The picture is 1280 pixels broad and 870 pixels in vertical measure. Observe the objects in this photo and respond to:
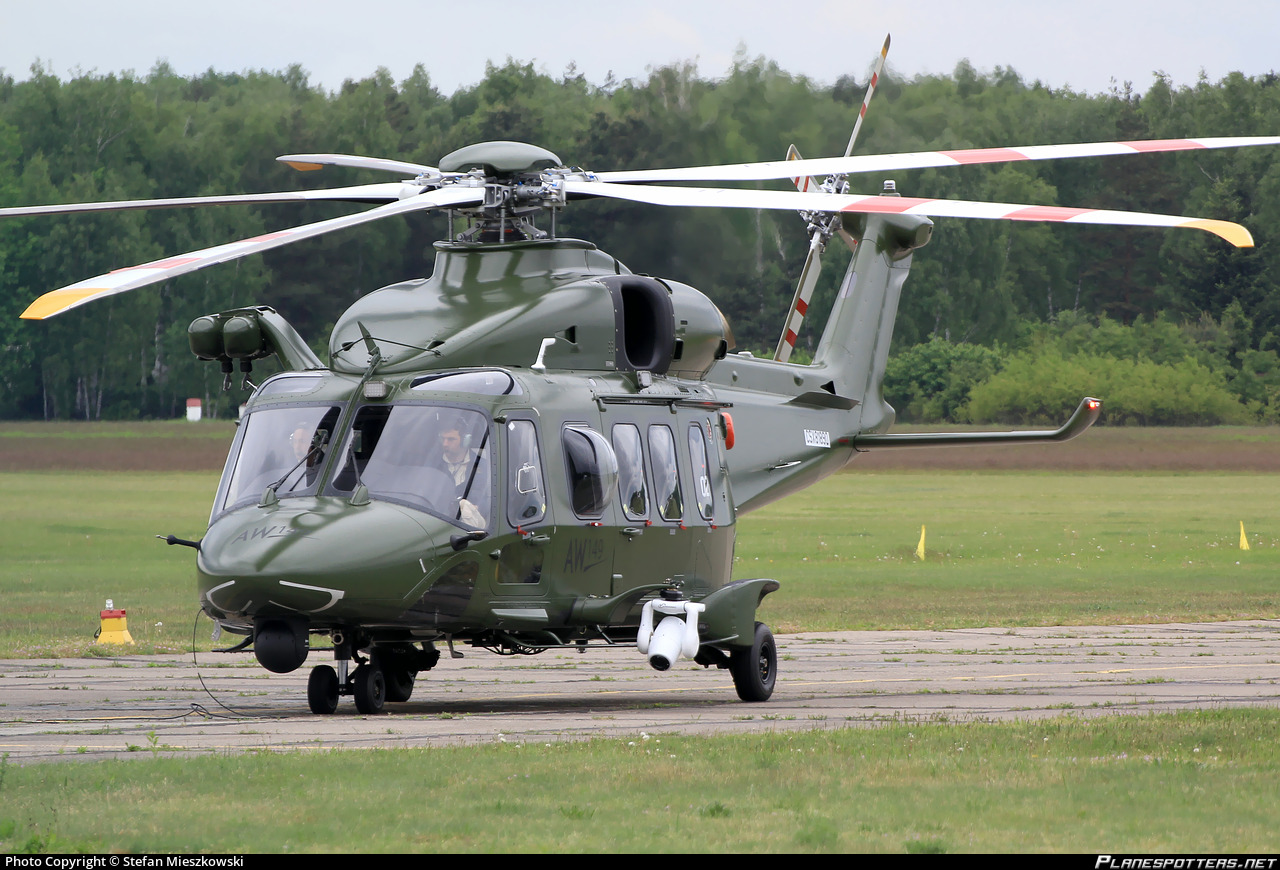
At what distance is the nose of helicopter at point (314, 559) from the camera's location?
11.6m

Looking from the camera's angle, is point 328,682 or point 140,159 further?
point 140,159

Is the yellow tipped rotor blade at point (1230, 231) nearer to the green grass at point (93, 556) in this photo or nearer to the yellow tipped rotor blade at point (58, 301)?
the yellow tipped rotor blade at point (58, 301)

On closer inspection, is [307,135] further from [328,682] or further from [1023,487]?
[328,682]

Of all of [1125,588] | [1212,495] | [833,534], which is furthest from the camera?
[1212,495]

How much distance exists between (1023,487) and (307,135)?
102ft

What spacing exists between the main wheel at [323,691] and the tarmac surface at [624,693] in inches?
4.2

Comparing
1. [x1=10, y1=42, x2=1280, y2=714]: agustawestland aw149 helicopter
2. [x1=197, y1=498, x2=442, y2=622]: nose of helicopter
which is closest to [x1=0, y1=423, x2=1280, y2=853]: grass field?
[x1=197, y1=498, x2=442, y2=622]: nose of helicopter

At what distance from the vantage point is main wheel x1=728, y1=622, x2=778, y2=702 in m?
14.5

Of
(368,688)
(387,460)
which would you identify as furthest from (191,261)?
(368,688)

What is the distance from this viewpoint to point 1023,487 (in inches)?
2347

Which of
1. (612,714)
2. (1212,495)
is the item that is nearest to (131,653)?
(612,714)

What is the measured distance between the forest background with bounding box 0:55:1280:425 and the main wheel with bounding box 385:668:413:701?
3655 cm

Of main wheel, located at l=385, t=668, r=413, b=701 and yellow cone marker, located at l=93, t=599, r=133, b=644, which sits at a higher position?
main wheel, located at l=385, t=668, r=413, b=701
